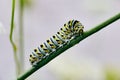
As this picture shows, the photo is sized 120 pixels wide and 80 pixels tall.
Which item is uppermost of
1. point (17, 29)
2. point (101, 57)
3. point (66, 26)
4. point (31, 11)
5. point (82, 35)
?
point (82, 35)

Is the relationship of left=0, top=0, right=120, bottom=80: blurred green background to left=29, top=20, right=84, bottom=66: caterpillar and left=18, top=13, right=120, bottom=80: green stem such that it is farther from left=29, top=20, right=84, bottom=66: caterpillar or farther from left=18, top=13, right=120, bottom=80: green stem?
left=18, top=13, right=120, bottom=80: green stem

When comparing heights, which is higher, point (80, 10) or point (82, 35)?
point (82, 35)

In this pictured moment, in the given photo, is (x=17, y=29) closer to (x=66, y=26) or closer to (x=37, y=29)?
(x=37, y=29)

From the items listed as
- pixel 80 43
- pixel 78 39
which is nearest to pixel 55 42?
pixel 78 39

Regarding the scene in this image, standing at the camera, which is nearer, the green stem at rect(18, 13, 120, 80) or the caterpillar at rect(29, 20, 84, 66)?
the green stem at rect(18, 13, 120, 80)

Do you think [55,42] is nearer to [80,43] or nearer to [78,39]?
[78,39]

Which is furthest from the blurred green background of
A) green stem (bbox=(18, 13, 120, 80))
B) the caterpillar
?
green stem (bbox=(18, 13, 120, 80))

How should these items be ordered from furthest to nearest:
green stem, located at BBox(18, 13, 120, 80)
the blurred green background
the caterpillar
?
the blurred green background → the caterpillar → green stem, located at BBox(18, 13, 120, 80)

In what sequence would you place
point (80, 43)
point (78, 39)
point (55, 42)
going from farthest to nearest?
point (80, 43) < point (55, 42) < point (78, 39)

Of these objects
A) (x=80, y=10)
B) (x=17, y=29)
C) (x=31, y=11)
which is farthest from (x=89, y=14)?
(x=17, y=29)

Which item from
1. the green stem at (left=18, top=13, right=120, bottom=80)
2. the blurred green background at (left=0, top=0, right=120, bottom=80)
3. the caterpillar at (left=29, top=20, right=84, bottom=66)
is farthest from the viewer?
the blurred green background at (left=0, top=0, right=120, bottom=80)

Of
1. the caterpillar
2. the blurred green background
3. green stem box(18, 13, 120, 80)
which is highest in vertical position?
green stem box(18, 13, 120, 80)
